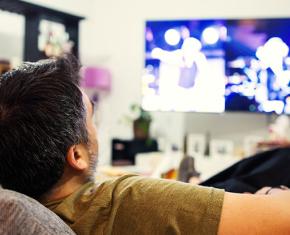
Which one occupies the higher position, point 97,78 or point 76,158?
point 97,78

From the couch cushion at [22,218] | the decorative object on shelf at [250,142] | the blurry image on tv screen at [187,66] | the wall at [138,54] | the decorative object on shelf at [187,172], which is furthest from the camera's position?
the wall at [138,54]

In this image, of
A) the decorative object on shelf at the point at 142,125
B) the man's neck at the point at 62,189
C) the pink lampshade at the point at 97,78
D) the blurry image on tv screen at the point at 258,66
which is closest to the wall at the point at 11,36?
the pink lampshade at the point at 97,78

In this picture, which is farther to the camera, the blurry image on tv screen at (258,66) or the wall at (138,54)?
the wall at (138,54)

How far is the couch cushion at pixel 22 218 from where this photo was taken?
0.64 m

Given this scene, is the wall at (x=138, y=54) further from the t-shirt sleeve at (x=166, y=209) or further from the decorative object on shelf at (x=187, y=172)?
the t-shirt sleeve at (x=166, y=209)

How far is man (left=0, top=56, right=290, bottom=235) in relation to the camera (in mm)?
759

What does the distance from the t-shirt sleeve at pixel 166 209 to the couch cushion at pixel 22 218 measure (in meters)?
0.14

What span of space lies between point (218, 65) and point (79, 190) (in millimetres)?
2348

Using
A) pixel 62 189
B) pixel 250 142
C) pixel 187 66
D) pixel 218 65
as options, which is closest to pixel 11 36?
pixel 187 66

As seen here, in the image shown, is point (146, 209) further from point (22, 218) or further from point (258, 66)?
point (258, 66)

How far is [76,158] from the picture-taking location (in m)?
0.87

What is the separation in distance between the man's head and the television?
2.28 meters

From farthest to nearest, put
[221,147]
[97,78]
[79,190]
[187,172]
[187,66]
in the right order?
1. [97,78]
2. [221,147]
3. [187,66]
4. [187,172]
5. [79,190]

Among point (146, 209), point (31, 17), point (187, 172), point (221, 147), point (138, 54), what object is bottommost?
point (221, 147)
